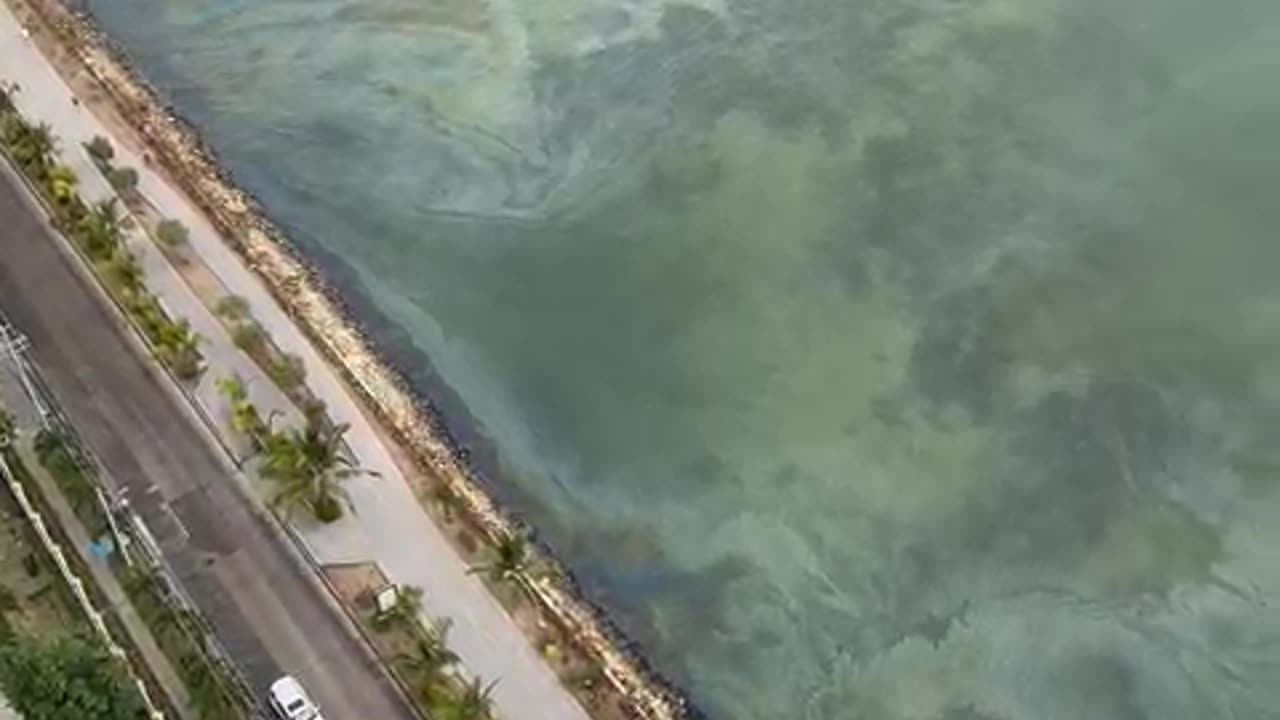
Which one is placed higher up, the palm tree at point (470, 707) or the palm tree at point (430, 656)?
the palm tree at point (430, 656)

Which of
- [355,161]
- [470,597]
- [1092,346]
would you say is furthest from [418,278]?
[1092,346]

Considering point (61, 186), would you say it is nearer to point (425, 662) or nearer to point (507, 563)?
point (507, 563)

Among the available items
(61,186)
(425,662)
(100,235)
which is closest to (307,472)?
(425,662)

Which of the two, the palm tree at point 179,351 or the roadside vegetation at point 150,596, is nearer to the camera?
the roadside vegetation at point 150,596

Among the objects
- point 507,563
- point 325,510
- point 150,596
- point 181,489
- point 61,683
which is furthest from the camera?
point 181,489

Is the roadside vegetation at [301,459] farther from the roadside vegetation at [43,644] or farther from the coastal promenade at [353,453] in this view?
the roadside vegetation at [43,644]

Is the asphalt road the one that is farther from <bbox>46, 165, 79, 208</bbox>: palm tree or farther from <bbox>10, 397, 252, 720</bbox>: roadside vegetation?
<bbox>46, 165, 79, 208</bbox>: palm tree

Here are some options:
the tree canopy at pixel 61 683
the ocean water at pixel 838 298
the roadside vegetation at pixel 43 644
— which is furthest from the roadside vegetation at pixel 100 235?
the tree canopy at pixel 61 683
